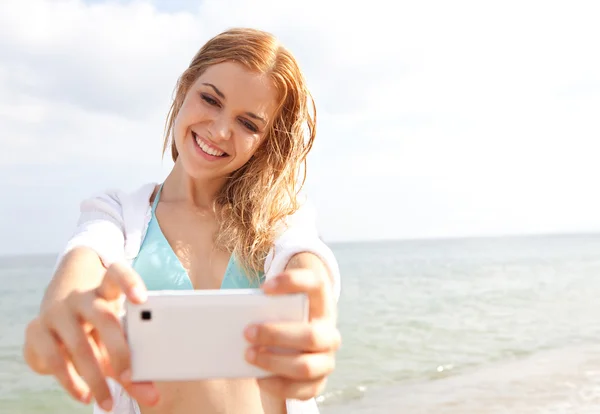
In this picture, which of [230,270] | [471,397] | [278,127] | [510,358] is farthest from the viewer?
[510,358]

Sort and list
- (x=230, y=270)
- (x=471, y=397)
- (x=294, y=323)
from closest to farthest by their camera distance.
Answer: (x=294, y=323) → (x=230, y=270) → (x=471, y=397)

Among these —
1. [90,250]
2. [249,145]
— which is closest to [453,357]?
[249,145]

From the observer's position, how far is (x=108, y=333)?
1.20 m

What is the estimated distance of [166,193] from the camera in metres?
2.62

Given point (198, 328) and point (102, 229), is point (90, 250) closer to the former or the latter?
point (102, 229)

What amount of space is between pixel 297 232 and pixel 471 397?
5.06 metres

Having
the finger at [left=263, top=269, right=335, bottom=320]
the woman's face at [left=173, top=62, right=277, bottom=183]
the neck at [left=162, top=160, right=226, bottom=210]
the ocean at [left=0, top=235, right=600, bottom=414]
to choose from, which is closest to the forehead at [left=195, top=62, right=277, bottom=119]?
the woman's face at [left=173, top=62, right=277, bottom=183]

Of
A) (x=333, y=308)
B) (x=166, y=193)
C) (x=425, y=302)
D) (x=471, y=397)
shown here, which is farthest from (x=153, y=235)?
(x=425, y=302)

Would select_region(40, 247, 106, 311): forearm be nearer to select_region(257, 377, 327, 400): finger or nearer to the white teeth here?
select_region(257, 377, 327, 400): finger

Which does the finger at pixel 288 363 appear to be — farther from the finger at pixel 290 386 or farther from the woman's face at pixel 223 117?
the woman's face at pixel 223 117

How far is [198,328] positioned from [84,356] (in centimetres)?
21

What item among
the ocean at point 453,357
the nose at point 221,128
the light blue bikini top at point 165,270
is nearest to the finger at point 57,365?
the light blue bikini top at point 165,270

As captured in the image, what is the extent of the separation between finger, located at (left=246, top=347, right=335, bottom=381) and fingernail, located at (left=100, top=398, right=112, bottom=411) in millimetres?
256

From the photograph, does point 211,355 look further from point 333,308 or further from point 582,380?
point 582,380
